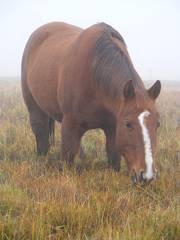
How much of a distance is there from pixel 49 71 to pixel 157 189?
2.67 metres

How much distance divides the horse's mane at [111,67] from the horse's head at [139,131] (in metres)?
0.25

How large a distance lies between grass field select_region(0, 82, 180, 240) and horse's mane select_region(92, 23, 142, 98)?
1058 millimetres

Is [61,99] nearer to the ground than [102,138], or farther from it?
farther from it

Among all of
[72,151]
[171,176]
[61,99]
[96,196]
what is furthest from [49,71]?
[96,196]

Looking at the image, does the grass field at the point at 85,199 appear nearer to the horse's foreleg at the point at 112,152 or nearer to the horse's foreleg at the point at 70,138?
the horse's foreleg at the point at 112,152

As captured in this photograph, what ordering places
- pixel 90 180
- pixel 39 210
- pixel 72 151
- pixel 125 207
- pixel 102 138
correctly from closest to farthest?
pixel 39 210 < pixel 125 207 < pixel 90 180 < pixel 72 151 < pixel 102 138

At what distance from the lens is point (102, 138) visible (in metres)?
7.11

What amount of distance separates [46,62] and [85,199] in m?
3.19

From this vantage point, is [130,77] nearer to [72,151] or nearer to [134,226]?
[72,151]

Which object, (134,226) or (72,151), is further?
(72,151)

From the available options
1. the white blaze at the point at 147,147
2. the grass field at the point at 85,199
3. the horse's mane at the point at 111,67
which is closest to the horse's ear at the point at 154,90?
the horse's mane at the point at 111,67

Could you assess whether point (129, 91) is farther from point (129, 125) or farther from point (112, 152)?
point (112, 152)

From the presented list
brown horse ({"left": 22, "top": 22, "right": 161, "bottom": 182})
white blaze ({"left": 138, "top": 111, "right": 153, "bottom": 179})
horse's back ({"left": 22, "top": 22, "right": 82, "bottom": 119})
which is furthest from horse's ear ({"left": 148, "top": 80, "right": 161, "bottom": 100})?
horse's back ({"left": 22, "top": 22, "right": 82, "bottom": 119})

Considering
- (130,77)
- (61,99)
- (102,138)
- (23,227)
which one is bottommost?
(102,138)
